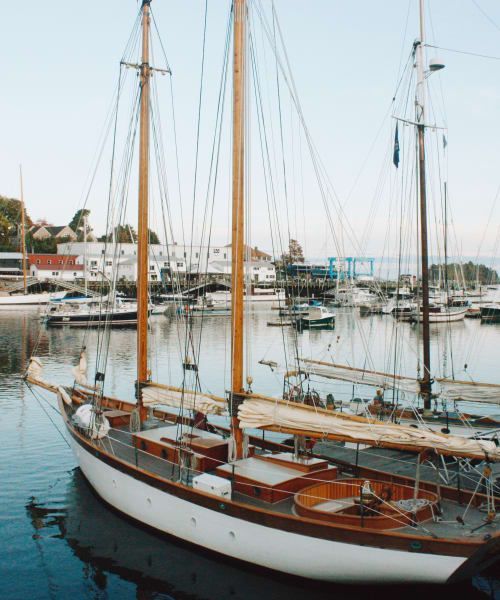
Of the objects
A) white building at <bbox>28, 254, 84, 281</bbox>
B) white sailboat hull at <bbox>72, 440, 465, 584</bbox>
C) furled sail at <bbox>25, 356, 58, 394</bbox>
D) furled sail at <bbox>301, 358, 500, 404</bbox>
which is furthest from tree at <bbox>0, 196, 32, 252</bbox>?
white sailboat hull at <bbox>72, 440, 465, 584</bbox>

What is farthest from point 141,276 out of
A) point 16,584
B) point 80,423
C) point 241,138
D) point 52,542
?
point 16,584

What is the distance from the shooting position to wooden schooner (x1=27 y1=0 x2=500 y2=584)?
1228cm

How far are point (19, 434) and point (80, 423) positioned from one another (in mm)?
8882

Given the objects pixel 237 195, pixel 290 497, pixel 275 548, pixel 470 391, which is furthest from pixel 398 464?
pixel 237 195

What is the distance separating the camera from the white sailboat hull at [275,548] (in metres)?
12.1

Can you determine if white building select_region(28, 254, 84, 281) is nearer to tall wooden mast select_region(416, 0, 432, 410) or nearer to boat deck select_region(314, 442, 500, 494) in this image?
tall wooden mast select_region(416, 0, 432, 410)

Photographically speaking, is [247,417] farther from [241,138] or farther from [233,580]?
[241,138]

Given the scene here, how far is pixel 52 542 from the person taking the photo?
1673 centimetres

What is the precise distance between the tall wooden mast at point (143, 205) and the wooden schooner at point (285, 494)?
224 centimetres

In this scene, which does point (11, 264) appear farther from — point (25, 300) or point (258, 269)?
point (258, 269)

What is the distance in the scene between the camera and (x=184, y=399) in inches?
734

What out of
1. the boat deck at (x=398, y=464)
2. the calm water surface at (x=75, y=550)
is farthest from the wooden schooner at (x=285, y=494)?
the boat deck at (x=398, y=464)

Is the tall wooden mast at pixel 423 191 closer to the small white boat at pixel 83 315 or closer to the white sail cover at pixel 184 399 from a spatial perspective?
the white sail cover at pixel 184 399

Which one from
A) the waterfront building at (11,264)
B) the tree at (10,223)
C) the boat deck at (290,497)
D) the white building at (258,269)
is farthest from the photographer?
the white building at (258,269)
